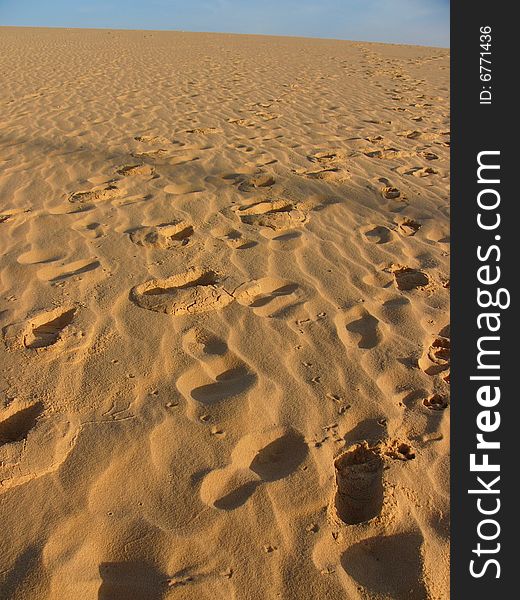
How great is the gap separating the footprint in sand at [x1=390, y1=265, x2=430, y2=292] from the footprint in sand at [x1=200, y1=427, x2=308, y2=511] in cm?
141

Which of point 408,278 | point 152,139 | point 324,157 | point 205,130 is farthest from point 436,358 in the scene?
point 205,130

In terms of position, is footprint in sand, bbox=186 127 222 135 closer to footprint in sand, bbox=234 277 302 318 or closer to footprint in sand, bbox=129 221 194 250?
footprint in sand, bbox=129 221 194 250

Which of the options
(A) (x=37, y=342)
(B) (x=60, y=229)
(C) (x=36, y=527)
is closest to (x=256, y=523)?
(C) (x=36, y=527)

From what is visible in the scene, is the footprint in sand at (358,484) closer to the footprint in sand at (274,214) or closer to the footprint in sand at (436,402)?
the footprint in sand at (436,402)

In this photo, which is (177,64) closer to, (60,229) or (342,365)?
(60,229)

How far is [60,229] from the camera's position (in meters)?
3.69

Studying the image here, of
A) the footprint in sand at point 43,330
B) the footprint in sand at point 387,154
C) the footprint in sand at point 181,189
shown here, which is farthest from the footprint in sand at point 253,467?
the footprint in sand at point 387,154

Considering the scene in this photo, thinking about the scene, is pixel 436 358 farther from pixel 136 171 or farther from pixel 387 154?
pixel 387 154

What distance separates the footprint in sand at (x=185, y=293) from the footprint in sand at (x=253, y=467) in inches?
37.3

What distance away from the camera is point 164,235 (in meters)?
3.57

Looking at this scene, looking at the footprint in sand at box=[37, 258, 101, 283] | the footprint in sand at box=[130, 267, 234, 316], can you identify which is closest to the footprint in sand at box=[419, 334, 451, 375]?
the footprint in sand at box=[130, 267, 234, 316]

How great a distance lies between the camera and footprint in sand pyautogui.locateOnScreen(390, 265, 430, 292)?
3061mm

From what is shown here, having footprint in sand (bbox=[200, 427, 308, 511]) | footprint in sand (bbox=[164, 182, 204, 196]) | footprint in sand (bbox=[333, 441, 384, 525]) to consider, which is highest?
footprint in sand (bbox=[164, 182, 204, 196])

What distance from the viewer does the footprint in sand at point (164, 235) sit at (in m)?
3.45
